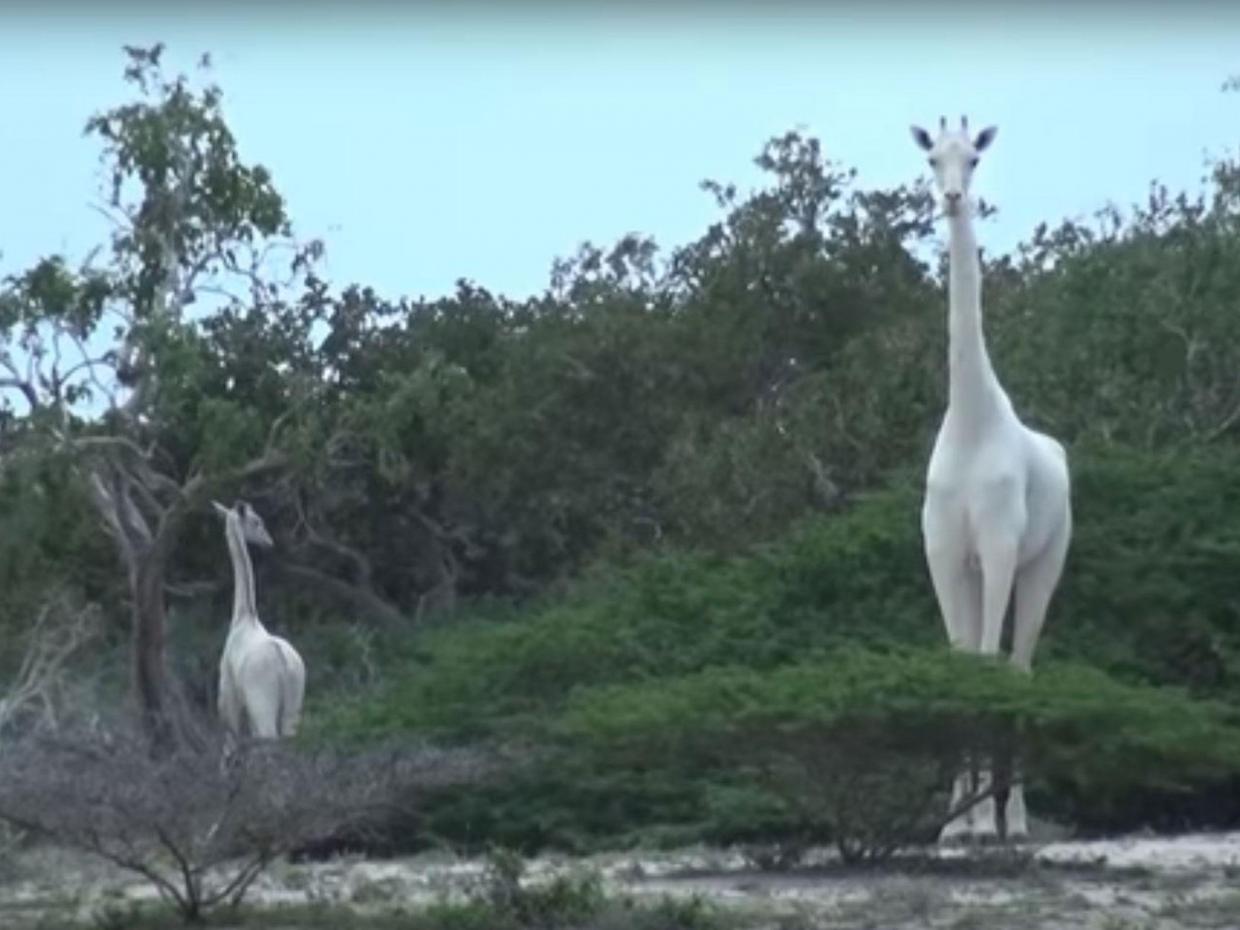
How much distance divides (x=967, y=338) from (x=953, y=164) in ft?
3.18

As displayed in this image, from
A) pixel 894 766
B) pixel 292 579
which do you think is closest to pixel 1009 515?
pixel 894 766

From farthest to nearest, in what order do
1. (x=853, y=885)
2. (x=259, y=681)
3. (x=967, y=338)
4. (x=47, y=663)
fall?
(x=47, y=663) < (x=259, y=681) < (x=967, y=338) < (x=853, y=885)

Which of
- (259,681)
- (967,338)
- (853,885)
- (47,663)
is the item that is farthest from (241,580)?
(853,885)

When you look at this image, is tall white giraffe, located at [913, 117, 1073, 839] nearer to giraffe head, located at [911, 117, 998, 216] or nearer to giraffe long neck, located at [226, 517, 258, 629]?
giraffe head, located at [911, 117, 998, 216]

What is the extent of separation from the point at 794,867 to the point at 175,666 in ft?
67.7

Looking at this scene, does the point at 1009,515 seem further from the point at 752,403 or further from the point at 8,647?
the point at 752,403

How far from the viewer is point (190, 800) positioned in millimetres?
15414

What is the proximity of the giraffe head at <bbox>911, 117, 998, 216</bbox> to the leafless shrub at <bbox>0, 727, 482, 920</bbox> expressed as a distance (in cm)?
469

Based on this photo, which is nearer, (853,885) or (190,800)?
(190,800)

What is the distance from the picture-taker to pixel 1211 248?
1249 inches

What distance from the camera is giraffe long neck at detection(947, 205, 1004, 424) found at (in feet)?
61.7

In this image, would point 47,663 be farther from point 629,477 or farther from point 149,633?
point 629,477

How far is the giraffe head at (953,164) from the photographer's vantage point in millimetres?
18812

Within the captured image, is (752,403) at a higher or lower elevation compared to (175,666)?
higher
